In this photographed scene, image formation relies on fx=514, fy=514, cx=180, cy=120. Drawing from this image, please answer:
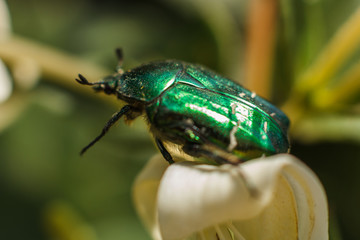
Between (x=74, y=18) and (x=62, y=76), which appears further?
(x=74, y=18)

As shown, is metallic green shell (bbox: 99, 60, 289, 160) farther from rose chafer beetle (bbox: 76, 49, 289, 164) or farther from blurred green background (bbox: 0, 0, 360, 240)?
blurred green background (bbox: 0, 0, 360, 240)

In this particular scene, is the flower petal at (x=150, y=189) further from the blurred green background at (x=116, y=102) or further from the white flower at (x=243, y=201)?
the blurred green background at (x=116, y=102)

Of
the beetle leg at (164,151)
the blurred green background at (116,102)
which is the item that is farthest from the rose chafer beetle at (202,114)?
the blurred green background at (116,102)

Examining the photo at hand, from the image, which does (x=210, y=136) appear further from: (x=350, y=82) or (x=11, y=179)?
(x=11, y=179)

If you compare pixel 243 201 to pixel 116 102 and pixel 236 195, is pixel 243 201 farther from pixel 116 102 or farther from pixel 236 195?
pixel 116 102

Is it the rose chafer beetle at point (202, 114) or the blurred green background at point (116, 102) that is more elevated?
the rose chafer beetle at point (202, 114)

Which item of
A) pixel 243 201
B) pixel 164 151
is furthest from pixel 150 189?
pixel 243 201

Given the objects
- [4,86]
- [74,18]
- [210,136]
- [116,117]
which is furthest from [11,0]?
[210,136]
